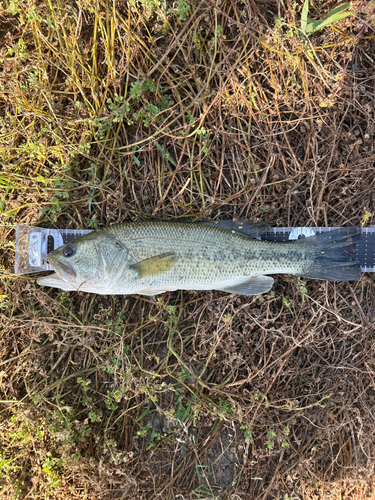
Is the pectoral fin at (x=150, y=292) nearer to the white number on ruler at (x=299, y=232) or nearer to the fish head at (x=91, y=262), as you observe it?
the fish head at (x=91, y=262)

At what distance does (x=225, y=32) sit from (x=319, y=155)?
1.77 m

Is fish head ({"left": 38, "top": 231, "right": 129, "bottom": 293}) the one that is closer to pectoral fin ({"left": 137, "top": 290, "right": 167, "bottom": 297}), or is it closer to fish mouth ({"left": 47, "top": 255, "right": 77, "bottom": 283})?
fish mouth ({"left": 47, "top": 255, "right": 77, "bottom": 283})

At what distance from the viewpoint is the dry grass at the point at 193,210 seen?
11.6ft

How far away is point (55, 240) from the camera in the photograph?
3670 millimetres

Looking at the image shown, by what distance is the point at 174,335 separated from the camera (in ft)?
12.2

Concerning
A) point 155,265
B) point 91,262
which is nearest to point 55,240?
point 91,262

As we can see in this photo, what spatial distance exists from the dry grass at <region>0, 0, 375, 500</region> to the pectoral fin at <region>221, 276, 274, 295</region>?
0.20m

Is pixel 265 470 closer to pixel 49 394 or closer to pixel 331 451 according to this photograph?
pixel 331 451

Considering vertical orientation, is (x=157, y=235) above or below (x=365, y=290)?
above

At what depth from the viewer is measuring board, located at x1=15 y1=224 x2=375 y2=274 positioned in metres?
3.63

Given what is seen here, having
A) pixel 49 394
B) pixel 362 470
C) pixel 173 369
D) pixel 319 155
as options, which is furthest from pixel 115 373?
pixel 319 155

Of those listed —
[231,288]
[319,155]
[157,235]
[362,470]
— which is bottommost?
[362,470]

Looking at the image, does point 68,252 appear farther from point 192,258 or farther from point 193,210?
point 193,210

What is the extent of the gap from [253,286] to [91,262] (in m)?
1.72
